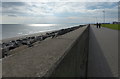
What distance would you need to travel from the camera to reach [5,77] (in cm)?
162

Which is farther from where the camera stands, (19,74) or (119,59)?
(119,59)

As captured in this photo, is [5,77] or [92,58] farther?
[92,58]

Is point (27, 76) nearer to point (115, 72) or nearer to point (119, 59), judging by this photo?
point (115, 72)

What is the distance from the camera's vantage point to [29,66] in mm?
1999

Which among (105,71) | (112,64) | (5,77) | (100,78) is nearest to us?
(5,77)

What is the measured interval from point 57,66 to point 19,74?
0.55 m

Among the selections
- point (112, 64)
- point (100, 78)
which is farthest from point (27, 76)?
point (112, 64)

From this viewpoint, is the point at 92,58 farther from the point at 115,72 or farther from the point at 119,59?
the point at 115,72

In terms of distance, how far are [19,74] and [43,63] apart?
0.47 meters

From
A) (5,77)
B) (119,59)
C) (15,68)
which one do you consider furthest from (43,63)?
(119,59)

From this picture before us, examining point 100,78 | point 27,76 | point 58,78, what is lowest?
point 100,78

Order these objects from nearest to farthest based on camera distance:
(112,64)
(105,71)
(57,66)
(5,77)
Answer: (5,77) → (57,66) → (105,71) → (112,64)

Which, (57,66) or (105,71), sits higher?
(57,66)

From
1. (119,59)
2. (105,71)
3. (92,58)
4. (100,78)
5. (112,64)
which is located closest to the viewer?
(100,78)
